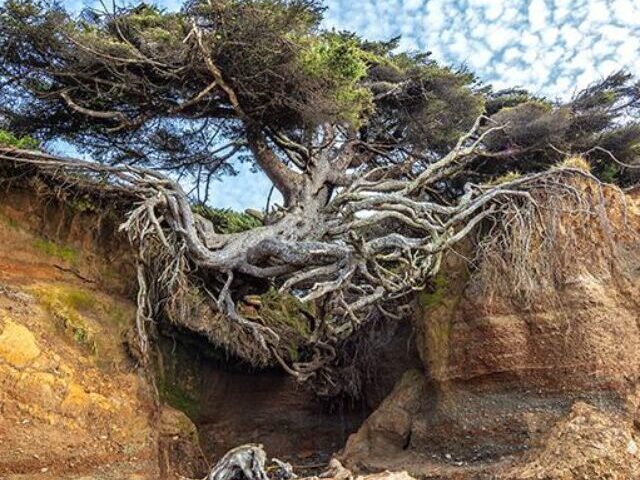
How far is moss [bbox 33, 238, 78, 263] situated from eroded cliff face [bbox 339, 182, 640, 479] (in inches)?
197

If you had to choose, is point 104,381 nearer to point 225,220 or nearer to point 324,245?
point 324,245

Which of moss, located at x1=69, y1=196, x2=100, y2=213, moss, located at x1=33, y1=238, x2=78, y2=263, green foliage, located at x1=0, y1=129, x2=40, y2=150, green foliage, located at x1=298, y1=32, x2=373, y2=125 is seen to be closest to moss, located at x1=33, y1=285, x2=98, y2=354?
moss, located at x1=33, y1=238, x2=78, y2=263

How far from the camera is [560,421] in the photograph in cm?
663

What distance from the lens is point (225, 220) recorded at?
39.0 feet

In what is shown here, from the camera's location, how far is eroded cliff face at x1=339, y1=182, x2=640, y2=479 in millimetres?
6516

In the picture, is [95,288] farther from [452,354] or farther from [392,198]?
[452,354]

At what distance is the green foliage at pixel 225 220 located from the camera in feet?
37.8

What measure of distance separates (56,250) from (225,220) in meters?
4.15

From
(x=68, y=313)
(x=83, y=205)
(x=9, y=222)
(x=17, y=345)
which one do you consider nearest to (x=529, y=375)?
(x=68, y=313)

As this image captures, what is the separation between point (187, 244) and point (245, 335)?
1.84 meters

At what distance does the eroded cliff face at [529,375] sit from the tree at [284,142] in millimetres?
912

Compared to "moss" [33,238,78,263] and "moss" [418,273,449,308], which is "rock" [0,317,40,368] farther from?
"moss" [418,273,449,308]

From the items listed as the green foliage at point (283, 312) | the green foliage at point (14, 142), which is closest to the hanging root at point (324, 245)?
the green foliage at point (14, 142)

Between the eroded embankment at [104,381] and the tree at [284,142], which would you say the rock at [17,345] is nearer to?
the eroded embankment at [104,381]
